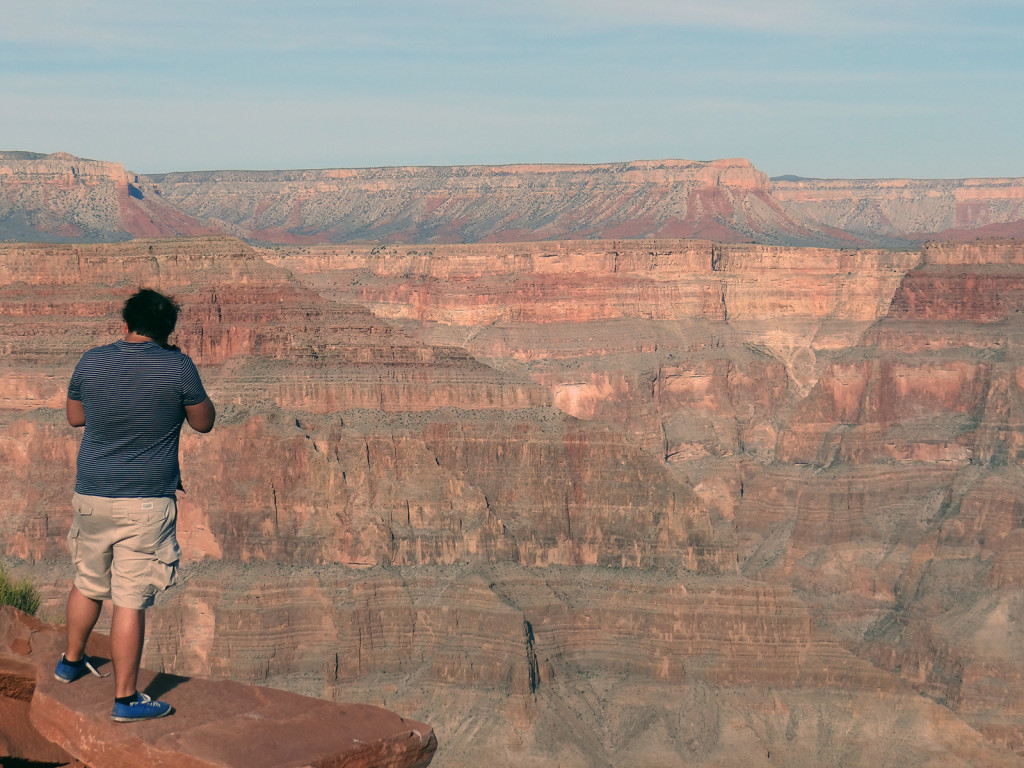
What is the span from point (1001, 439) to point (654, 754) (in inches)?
2102

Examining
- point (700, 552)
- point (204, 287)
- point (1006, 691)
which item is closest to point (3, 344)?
point (204, 287)

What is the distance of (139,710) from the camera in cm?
1398

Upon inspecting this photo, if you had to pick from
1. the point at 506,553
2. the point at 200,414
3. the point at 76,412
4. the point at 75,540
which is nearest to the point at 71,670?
the point at 75,540

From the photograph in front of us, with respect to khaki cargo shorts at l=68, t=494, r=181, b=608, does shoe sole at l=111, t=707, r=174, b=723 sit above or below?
below

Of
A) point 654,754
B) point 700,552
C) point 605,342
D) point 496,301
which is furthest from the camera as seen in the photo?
point 496,301

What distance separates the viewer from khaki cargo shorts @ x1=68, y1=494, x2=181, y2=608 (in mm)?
14781

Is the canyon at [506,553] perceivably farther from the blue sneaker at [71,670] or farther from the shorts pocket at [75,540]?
the shorts pocket at [75,540]

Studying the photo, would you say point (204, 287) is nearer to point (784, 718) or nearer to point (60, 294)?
point (60, 294)

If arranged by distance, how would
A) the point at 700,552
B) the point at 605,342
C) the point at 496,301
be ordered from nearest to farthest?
the point at 700,552 < the point at 605,342 < the point at 496,301

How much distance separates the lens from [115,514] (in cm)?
1479

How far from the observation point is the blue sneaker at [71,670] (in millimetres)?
15086

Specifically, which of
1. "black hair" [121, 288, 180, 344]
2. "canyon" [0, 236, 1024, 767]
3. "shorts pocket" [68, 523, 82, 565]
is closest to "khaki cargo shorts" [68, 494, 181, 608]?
"shorts pocket" [68, 523, 82, 565]

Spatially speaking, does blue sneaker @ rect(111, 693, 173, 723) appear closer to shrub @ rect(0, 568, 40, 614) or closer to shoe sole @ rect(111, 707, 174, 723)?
shoe sole @ rect(111, 707, 174, 723)

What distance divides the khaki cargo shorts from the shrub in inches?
536
